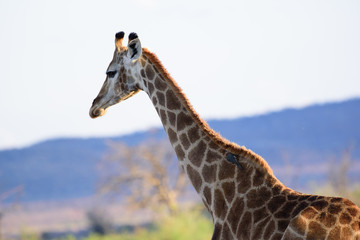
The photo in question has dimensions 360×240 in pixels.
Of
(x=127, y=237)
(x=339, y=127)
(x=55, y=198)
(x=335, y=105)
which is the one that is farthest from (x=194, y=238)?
(x=335, y=105)

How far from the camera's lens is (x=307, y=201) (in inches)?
260

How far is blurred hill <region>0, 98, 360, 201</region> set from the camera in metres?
68.4

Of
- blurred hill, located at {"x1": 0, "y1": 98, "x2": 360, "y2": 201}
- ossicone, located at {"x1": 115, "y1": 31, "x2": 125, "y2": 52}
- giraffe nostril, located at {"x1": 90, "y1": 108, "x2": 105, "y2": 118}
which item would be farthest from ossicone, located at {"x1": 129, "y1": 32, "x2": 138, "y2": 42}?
blurred hill, located at {"x1": 0, "y1": 98, "x2": 360, "y2": 201}

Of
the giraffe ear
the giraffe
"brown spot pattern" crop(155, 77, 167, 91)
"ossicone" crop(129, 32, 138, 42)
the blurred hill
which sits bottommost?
the blurred hill

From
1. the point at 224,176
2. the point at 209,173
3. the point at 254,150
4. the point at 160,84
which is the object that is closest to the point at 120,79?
the point at 160,84

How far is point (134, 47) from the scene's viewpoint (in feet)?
27.2

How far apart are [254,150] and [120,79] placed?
61.8 meters

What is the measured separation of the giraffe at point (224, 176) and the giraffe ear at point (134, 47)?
Answer: 10 mm

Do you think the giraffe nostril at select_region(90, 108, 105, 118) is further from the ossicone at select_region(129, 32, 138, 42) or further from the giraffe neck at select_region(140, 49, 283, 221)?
the ossicone at select_region(129, 32, 138, 42)

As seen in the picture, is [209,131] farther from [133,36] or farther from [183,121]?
[133,36]

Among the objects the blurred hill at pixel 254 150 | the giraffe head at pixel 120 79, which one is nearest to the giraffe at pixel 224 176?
the giraffe head at pixel 120 79

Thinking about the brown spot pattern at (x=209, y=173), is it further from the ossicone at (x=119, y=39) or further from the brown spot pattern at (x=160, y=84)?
the ossicone at (x=119, y=39)

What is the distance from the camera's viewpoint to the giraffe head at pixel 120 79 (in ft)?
27.5

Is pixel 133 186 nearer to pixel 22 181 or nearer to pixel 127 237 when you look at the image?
pixel 127 237
